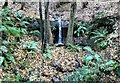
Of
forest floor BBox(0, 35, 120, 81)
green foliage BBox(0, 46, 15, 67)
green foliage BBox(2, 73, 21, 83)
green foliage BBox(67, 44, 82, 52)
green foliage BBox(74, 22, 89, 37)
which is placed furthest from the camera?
green foliage BBox(74, 22, 89, 37)

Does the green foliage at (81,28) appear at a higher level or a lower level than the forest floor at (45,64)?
higher

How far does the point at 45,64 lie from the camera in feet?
25.4

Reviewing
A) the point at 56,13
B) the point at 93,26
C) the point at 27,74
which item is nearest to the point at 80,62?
the point at 27,74

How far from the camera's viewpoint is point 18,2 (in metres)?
14.7

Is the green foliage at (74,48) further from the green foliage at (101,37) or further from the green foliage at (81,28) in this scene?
the green foliage at (81,28)

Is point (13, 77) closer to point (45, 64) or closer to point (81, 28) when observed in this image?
point (45, 64)

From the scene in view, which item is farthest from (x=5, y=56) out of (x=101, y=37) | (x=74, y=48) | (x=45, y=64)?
(x=101, y=37)

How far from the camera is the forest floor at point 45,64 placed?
6.70 metres

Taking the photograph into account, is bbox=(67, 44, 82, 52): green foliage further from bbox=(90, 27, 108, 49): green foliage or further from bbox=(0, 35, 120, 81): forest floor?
bbox=(90, 27, 108, 49): green foliage

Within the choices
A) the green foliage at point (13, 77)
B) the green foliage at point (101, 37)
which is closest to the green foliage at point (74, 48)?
the green foliage at point (101, 37)

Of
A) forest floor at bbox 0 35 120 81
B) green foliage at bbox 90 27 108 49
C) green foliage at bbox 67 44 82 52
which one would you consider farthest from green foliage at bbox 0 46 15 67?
green foliage at bbox 90 27 108 49

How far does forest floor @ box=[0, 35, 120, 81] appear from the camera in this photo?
22.0 ft

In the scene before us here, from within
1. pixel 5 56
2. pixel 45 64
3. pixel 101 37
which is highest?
pixel 5 56

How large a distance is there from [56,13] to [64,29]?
236 cm
